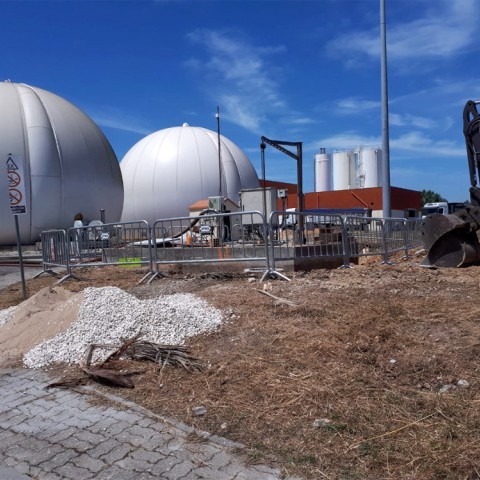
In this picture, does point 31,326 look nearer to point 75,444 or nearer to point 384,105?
point 75,444

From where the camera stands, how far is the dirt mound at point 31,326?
5.74 meters

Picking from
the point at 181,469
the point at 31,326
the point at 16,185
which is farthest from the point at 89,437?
the point at 16,185

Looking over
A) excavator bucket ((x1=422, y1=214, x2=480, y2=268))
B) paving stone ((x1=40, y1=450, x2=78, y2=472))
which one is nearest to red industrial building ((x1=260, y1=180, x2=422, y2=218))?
excavator bucket ((x1=422, y1=214, x2=480, y2=268))

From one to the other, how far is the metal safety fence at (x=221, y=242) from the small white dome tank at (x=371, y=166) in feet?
145

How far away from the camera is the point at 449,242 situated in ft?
30.6

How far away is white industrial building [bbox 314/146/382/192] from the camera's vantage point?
5606 centimetres

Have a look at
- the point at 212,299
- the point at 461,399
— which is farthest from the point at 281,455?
the point at 212,299

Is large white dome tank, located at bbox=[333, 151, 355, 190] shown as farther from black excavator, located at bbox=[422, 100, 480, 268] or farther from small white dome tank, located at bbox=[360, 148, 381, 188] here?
black excavator, located at bbox=[422, 100, 480, 268]

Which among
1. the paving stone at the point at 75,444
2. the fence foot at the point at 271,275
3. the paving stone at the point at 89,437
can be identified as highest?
the fence foot at the point at 271,275

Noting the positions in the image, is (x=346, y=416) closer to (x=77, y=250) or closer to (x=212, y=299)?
(x=212, y=299)

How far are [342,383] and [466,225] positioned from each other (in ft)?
20.6

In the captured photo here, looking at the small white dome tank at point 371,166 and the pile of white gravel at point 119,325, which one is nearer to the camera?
the pile of white gravel at point 119,325

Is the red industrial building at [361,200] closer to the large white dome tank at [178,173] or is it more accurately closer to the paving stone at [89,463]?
the large white dome tank at [178,173]

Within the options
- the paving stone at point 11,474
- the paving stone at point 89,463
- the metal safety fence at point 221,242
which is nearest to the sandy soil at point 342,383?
the paving stone at point 89,463
